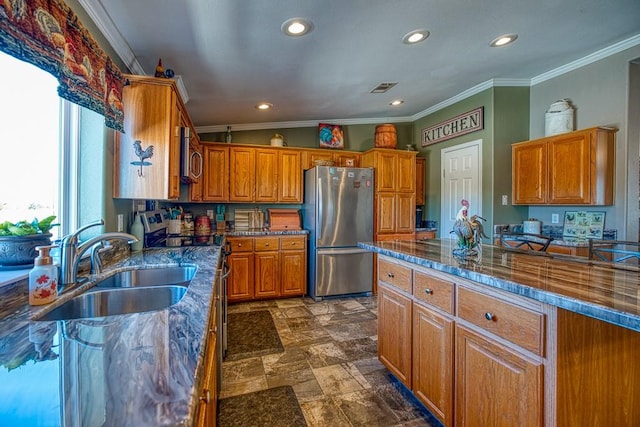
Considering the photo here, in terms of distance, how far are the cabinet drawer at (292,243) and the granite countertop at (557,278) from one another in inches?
86.5

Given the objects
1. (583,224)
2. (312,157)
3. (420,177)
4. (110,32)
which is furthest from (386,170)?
(110,32)

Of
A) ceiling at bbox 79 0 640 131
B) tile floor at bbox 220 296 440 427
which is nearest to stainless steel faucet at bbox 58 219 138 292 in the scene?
tile floor at bbox 220 296 440 427

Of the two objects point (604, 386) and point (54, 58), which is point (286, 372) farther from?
point (54, 58)

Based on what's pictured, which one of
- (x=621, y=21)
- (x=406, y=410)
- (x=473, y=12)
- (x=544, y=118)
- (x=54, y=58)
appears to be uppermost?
(x=621, y=21)

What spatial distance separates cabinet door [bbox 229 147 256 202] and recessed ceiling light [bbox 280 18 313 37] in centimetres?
206

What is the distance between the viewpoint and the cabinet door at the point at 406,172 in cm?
425

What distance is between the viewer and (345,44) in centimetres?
243

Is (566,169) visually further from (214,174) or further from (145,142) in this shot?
(214,174)

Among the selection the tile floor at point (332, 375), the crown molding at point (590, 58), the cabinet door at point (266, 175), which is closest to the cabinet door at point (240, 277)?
the tile floor at point (332, 375)

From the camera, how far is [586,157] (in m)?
2.98

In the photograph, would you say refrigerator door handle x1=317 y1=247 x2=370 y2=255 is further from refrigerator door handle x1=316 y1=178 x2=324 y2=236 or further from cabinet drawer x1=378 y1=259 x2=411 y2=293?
cabinet drawer x1=378 y1=259 x2=411 y2=293

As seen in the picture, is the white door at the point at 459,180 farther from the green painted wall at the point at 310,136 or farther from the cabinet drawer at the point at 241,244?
the cabinet drawer at the point at 241,244

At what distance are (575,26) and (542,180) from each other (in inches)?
60.3

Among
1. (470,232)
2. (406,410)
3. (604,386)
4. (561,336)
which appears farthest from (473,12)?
(406,410)
